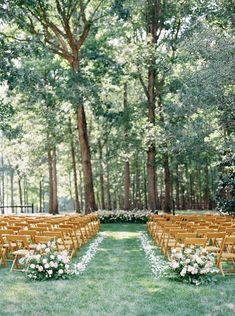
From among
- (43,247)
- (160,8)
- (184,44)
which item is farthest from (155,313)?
(160,8)

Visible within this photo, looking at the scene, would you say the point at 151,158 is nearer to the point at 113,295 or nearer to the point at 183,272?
the point at 183,272

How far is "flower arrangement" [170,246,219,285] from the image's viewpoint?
8047mm

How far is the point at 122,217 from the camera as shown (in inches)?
928

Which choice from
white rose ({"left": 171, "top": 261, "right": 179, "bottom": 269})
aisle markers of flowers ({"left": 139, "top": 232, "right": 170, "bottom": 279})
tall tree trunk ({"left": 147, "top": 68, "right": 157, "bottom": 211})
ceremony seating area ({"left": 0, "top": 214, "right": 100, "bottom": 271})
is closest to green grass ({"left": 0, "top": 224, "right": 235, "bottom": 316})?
aisle markers of flowers ({"left": 139, "top": 232, "right": 170, "bottom": 279})

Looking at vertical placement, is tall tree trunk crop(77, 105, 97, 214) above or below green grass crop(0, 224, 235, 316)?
above

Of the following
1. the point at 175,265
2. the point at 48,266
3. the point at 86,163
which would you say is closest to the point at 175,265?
the point at 175,265

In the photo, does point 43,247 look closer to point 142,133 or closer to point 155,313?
point 155,313

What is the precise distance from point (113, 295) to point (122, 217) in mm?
16403

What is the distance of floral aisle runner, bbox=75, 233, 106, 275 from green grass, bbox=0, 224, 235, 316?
200 millimetres

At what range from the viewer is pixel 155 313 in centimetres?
620

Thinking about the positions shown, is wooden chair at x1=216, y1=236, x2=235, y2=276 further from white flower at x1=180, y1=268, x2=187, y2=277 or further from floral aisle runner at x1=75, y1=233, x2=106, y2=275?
floral aisle runner at x1=75, y1=233, x2=106, y2=275

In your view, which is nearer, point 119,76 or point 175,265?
point 175,265

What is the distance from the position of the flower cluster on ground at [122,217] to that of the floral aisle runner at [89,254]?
5.91 m

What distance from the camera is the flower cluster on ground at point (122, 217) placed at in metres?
23.3
